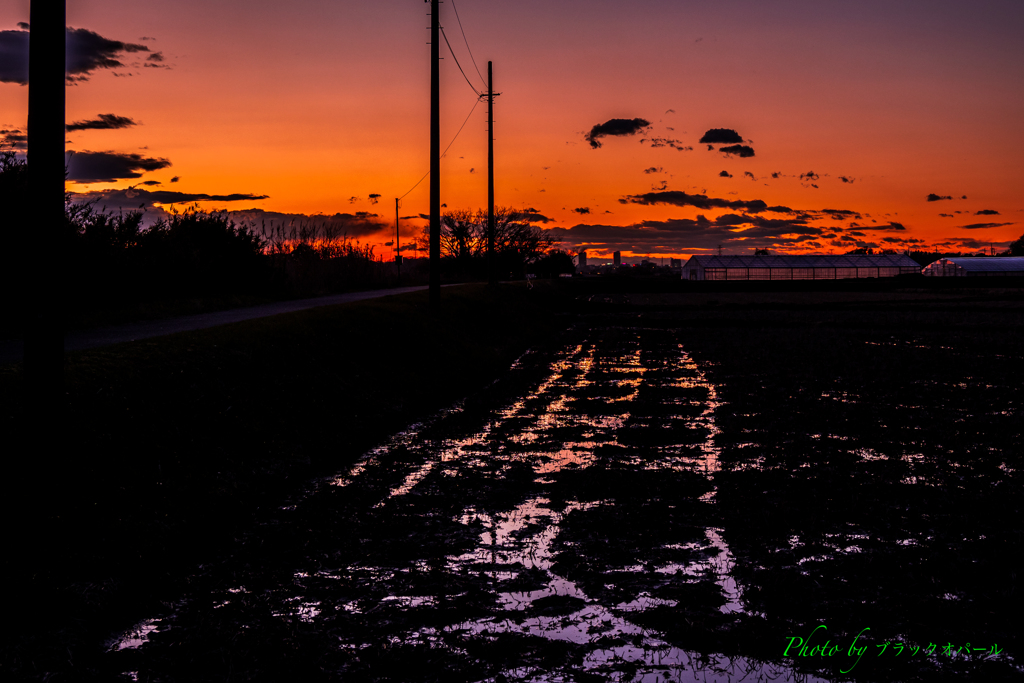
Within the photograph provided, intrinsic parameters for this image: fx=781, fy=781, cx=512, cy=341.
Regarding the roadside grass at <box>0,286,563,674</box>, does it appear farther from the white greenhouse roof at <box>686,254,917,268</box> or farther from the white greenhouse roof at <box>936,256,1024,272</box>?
the white greenhouse roof at <box>936,256,1024,272</box>

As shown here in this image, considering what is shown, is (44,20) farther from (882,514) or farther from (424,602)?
(882,514)

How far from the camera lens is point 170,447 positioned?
29.4ft

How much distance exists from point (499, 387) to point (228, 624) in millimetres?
13023

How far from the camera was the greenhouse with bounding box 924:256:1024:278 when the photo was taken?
138750 mm

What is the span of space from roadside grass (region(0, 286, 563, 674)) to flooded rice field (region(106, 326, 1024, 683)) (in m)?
0.50

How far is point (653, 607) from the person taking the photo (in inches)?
211

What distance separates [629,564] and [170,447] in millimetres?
5602

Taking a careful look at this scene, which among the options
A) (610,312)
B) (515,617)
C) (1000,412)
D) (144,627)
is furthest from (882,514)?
(610,312)

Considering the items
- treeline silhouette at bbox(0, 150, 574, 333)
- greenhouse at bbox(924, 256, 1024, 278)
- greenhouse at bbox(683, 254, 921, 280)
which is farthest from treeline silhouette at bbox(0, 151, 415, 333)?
greenhouse at bbox(924, 256, 1024, 278)

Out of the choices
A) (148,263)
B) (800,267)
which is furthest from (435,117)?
(800,267)

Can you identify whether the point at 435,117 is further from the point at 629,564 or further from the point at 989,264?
the point at 989,264

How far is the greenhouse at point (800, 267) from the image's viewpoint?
142000 millimetres

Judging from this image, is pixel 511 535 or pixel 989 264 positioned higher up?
pixel 989 264

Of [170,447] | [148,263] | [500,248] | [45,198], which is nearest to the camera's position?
[45,198]
